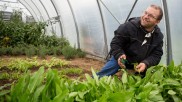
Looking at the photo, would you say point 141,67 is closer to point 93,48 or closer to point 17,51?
point 93,48

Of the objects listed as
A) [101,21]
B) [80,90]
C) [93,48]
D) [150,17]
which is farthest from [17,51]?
[80,90]

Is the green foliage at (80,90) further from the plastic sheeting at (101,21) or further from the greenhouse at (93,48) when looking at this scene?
the plastic sheeting at (101,21)

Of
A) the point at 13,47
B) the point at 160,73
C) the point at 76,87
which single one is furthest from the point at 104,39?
the point at 76,87

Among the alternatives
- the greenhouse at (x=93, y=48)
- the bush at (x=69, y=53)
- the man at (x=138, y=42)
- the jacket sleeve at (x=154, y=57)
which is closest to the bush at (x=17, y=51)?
the greenhouse at (x=93, y=48)

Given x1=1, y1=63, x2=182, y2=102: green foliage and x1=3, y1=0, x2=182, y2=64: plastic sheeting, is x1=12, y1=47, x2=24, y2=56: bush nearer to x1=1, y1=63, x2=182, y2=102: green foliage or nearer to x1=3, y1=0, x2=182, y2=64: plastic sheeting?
x1=3, y1=0, x2=182, y2=64: plastic sheeting

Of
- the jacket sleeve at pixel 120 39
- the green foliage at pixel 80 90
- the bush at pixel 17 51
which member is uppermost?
the bush at pixel 17 51

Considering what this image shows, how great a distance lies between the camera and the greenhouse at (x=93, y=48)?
6.56ft

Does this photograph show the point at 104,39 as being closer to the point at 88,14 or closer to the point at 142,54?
the point at 88,14

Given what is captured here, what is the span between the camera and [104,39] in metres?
7.99

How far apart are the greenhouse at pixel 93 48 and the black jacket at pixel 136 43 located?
409 mm

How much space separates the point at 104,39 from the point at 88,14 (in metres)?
1.25

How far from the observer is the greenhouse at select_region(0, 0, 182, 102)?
2.00 meters

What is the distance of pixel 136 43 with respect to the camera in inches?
140

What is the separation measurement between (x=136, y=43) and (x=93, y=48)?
18.0ft
